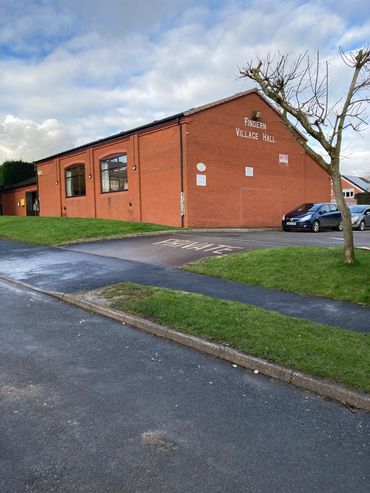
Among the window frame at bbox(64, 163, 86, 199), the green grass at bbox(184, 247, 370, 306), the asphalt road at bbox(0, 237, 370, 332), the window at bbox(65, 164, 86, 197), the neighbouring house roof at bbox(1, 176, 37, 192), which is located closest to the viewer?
the asphalt road at bbox(0, 237, 370, 332)

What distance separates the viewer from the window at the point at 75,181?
30234mm

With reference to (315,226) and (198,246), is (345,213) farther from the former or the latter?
(315,226)

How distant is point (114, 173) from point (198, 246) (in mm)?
14238

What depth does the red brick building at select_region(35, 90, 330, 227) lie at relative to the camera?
2255cm

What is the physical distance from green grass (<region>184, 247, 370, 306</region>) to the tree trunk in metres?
0.20

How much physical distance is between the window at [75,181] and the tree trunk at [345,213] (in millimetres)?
23040

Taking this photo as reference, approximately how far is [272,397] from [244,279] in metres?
5.49

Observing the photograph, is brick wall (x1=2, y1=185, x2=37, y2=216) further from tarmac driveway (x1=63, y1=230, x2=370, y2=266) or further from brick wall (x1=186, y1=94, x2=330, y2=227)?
tarmac driveway (x1=63, y1=230, x2=370, y2=266)

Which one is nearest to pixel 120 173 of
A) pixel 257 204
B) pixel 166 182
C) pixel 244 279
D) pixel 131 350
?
pixel 166 182

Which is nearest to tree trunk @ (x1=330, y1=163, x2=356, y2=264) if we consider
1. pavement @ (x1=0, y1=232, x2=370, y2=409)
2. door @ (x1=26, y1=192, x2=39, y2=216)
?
pavement @ (x1=0, y1=232, x2=370, y2=409)

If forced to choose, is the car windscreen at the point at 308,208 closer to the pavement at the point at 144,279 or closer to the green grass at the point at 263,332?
the pavement at the point at 144,279

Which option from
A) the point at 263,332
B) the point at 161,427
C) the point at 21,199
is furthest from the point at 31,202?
the point at 161,427

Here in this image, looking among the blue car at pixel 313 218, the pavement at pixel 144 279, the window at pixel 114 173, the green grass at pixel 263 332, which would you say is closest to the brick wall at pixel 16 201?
the window at pixel 114 173

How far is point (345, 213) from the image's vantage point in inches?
373
